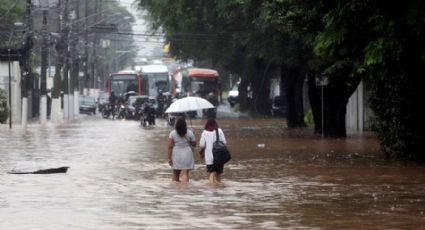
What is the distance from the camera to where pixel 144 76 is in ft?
264

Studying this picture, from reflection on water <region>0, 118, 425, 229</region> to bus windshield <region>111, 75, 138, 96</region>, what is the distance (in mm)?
44247

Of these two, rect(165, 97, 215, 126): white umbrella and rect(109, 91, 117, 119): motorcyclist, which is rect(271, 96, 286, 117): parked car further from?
rect(165, 97, 215, 126): white umbrella

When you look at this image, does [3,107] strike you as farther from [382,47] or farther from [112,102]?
[382,47]

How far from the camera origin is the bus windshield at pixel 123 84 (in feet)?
259

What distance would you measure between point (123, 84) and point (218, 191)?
6001 centimetres

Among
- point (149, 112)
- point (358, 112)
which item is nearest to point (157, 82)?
point (149, 112)

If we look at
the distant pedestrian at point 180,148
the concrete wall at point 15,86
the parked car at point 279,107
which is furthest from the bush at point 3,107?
the distant pedestrian at point 180,148

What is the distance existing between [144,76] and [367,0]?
191 feet

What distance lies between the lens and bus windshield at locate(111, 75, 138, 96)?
78.9 m

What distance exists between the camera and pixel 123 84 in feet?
261

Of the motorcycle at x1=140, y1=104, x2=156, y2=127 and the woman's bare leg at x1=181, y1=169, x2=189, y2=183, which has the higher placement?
the motorcycle at x1=140, y1=104, x2=156, y2=127

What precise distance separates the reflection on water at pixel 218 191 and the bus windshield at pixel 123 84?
4425cm

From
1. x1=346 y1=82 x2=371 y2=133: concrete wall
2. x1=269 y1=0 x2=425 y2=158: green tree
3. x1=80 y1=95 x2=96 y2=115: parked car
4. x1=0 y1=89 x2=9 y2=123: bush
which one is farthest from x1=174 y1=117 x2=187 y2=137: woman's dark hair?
x1=80 y1=95 x2=96 y2=115: parked car

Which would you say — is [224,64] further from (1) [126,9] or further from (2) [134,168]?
(1) [126,9]
